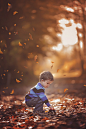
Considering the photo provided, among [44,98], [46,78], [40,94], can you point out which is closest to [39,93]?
[40,94]

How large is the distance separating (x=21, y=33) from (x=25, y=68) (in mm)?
3273

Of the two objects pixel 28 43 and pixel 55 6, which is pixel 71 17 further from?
pixel 28 43

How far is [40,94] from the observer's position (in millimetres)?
4820

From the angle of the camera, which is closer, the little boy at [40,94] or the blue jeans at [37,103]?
the little boy at [40,94]

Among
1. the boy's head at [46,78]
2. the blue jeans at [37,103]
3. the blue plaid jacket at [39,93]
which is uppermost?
the boy's head at [46,78]

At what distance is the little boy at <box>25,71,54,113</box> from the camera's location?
4.64 m

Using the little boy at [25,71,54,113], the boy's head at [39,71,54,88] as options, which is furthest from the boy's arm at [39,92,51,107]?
the boy's head at [39,71,54,88]

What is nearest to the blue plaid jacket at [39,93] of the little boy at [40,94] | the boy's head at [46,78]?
the little boy at [40,94]

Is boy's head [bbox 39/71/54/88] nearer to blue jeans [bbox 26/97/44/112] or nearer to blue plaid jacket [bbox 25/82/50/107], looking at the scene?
blue plaid jacket [bbox 25/82/50/107]

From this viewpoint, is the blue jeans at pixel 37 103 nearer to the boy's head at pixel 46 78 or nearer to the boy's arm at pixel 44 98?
the boy's arm at pixel 44 98

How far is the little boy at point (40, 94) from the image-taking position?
464cm

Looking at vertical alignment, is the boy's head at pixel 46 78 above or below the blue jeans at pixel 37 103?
above


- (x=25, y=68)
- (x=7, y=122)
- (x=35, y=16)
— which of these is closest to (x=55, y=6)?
(x=35, y=16)

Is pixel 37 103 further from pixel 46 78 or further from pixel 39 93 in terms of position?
pixel 46 78
